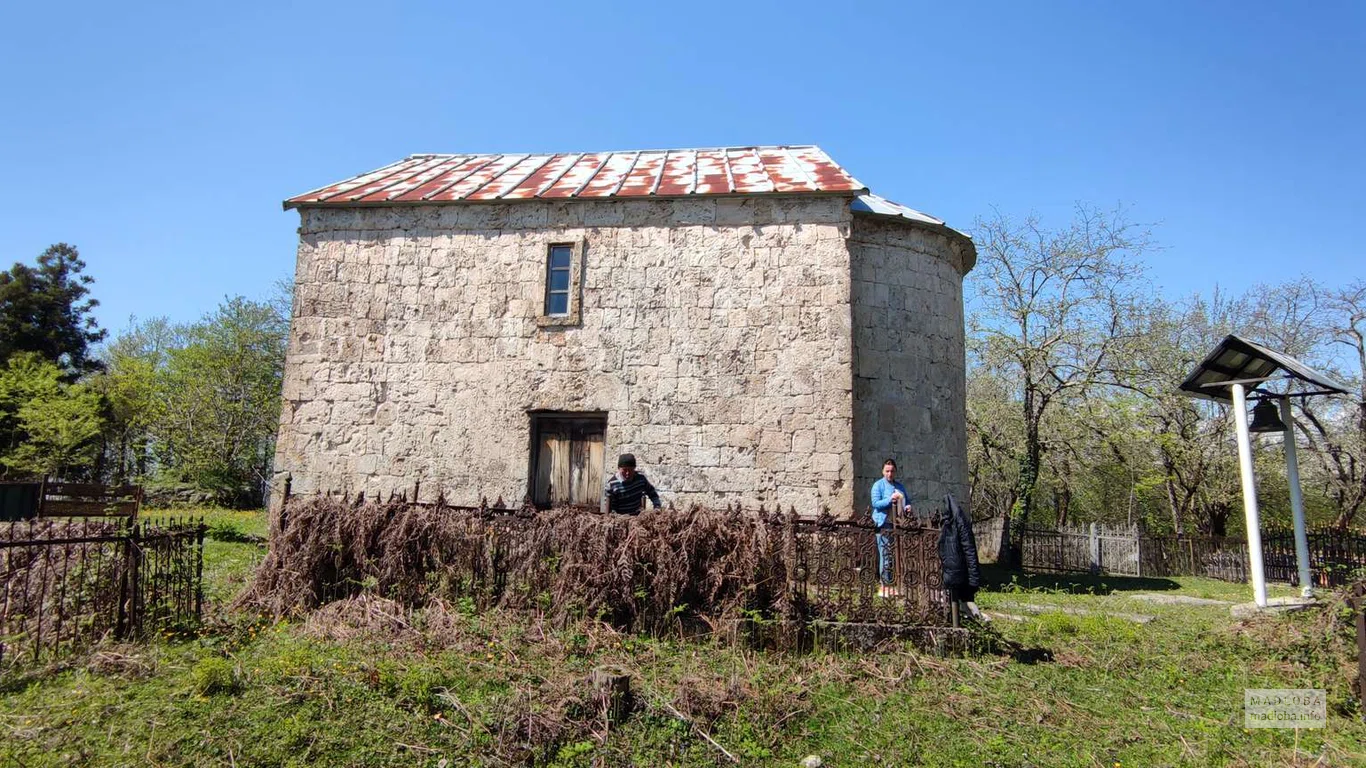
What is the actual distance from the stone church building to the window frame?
0.03 meters

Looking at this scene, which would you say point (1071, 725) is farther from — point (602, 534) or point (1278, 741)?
point (602, 534)

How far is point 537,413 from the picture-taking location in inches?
431

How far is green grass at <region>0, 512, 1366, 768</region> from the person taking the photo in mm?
4375

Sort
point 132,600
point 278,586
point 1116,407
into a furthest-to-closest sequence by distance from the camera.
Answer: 1. point 1116,407
2. point 278,586
3. point 132,600

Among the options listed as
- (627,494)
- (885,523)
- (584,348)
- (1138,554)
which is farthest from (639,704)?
(1138,554)

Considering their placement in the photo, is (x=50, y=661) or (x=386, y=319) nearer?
(x=50, y=661)

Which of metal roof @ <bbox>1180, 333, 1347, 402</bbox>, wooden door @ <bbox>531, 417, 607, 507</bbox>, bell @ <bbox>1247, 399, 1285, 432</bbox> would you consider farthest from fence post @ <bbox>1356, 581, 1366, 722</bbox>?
wooden door @ <bbox>531, 417, 607, 507</bbox>

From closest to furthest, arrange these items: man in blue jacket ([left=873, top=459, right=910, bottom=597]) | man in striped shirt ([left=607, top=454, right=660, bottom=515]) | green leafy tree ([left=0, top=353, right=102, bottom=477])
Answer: man in blue jacket ([left=873, top=459, right=910, bottom=597]), man in striped shirt ([left=607, top=454, right=660, bottom=515]), green leafy tree ([left=0, top=353, right=102, bottom=477])

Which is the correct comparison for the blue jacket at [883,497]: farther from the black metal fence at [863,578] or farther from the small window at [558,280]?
the small window at [558,280]

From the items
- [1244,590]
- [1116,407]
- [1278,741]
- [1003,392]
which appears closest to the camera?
[1278,741]

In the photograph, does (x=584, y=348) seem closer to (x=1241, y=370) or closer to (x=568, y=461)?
(x=568, y=461)

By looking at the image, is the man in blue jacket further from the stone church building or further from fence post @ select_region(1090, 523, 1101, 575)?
fence post @ select_region(1090, 523, 1101, 575)

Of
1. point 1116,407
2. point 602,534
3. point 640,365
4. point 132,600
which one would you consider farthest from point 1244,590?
point 132,600

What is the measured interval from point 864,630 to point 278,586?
5.36 meters
